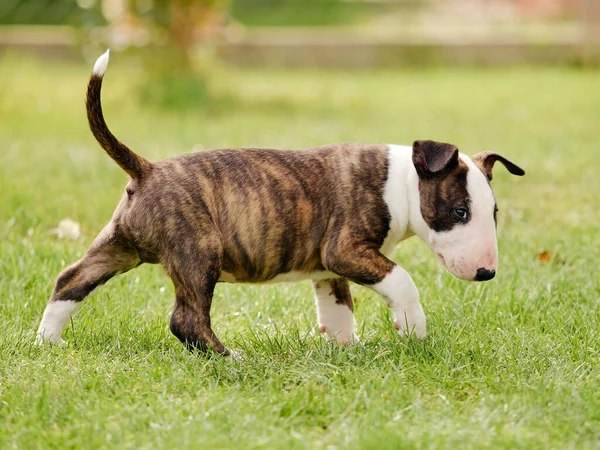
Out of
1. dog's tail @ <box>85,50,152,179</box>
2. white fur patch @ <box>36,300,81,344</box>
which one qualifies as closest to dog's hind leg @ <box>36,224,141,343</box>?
white fur patch @ <box>36,300,81,344</box>

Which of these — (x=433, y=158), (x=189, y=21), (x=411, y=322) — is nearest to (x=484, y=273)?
(x=411, y=322)

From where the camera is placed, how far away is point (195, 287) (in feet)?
11.4

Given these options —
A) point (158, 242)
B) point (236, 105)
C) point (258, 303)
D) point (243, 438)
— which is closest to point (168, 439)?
point (243, 438)

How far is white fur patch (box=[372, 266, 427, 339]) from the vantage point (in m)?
3.63

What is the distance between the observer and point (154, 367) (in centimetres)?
347

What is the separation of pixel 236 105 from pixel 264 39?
14.6 feet

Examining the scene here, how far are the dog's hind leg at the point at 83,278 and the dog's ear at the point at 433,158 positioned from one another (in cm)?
116

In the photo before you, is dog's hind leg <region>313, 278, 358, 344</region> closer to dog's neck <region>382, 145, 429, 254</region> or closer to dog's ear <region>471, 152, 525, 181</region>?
dog's neck <region>382, 145, 429, 254</region>

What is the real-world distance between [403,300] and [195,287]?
2.62 ft

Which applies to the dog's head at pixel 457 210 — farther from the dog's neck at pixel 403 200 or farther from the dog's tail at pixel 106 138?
the dog's tail at pixel 106 138

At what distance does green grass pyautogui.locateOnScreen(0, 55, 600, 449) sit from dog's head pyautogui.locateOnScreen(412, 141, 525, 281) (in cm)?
34

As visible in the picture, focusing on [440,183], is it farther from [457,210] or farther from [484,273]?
[484,273]

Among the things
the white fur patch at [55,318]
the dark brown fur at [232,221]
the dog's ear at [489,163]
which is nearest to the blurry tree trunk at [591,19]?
the dog's ear at [489,163]

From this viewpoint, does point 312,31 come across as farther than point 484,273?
Yes
